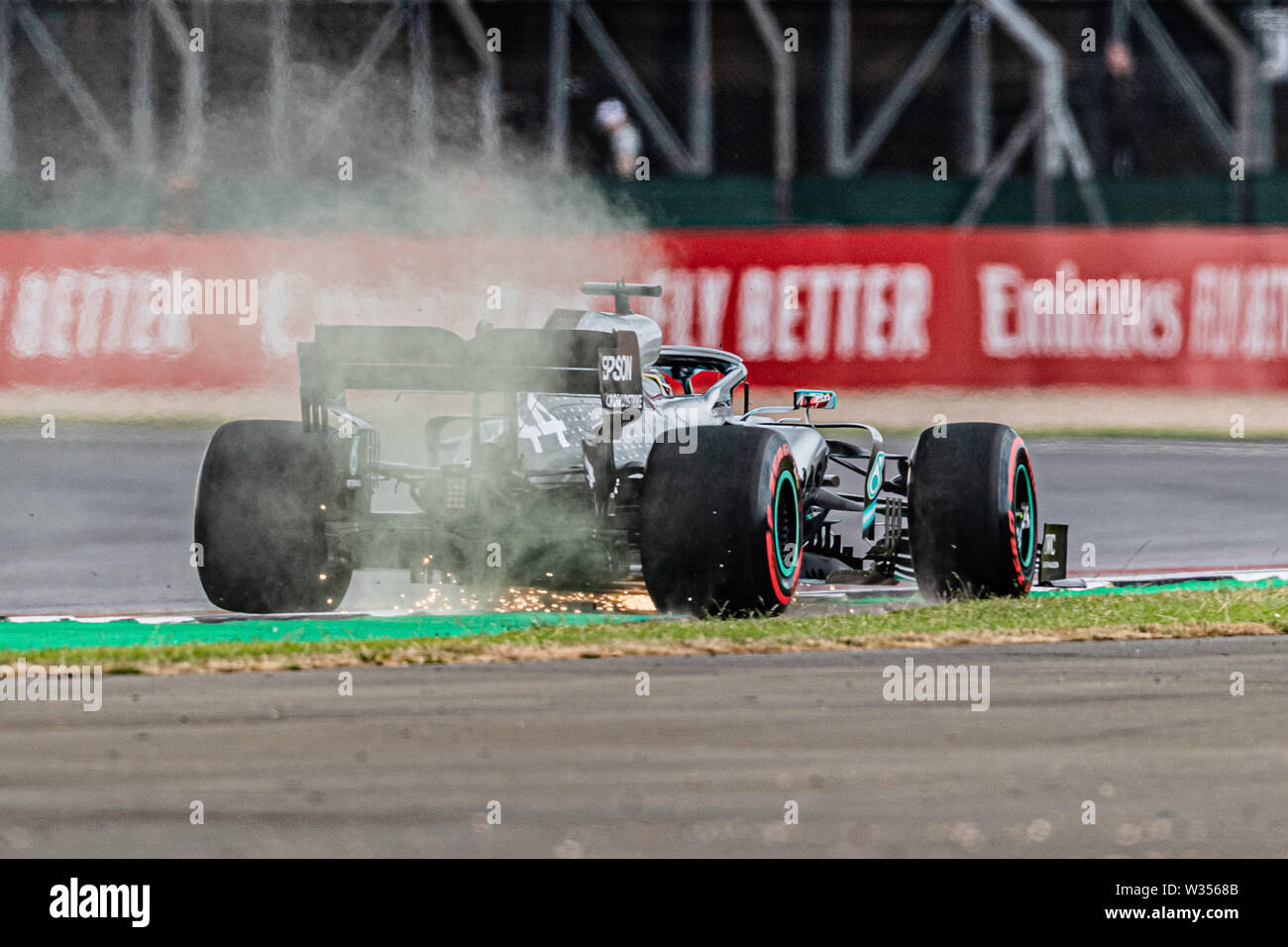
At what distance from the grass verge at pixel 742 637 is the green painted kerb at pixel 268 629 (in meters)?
0.36

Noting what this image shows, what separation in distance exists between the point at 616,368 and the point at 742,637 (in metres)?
1.21

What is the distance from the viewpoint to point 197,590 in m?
10.3

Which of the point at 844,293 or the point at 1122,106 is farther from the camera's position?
the point at 1122,106

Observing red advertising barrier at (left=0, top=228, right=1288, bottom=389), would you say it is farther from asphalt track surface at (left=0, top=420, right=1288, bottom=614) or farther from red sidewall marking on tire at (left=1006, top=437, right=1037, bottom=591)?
red sidewall marking on tire at (left=1006, top=437, right=1037, bottom=591)

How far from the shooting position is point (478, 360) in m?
8.25

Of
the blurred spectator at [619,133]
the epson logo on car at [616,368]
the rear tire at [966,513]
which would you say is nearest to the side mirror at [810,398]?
the rear tire at [966,513]

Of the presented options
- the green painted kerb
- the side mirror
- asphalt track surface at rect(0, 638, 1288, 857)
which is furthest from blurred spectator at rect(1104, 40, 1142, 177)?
asphalt track surface at rect(0, 638, 1288, 857)

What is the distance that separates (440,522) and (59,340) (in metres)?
10.7

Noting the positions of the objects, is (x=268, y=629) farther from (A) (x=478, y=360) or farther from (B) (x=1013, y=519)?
(B) (x=1013, y=519)

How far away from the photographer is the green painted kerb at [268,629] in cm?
882

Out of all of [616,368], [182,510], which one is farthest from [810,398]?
[182,510]
